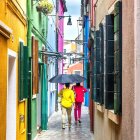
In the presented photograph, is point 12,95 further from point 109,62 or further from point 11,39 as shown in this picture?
point 109,62

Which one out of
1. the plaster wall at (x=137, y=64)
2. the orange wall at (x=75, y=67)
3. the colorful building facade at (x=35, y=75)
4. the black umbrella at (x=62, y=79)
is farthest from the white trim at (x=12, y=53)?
the orange wall at (x=75, y=67)

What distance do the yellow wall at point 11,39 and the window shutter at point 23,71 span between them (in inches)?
9.1

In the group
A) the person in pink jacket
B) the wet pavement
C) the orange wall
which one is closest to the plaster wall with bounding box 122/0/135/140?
the wet pavement

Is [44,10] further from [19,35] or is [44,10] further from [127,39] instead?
[127,39]

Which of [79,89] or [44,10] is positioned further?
[79,89]

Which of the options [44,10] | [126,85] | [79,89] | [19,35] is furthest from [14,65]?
[79,89]

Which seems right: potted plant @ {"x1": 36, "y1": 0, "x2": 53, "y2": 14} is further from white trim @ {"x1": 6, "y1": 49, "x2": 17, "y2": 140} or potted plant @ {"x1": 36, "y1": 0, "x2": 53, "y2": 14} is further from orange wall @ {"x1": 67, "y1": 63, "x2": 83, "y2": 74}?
orange wall @ {"x1": 67, "y1": 63, "x2": 83, "y2": 74}

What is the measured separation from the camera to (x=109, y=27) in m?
8.52

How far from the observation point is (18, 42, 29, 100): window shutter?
10.4 meters

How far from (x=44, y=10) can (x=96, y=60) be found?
14.0 ft

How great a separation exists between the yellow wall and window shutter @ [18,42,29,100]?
0.76 feet

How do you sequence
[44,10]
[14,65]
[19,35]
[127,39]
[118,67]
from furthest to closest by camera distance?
[44,10] < [19,35] < [14,65] < [118,67] < [127,39]

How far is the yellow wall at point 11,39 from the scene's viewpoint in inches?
300

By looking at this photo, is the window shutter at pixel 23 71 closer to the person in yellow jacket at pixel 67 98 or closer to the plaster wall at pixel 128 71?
the plaster wall at pixel 128 71
